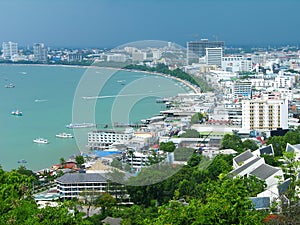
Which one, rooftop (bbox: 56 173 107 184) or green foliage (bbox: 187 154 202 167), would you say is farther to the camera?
green foliage (bbox: 187 154 202 167)

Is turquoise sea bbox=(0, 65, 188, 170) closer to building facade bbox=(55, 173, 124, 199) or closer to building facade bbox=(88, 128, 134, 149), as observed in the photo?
building facade bbox=(88, 128, 134, 149)

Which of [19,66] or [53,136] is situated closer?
[53,136]

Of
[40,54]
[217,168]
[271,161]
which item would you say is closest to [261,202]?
[217,168]

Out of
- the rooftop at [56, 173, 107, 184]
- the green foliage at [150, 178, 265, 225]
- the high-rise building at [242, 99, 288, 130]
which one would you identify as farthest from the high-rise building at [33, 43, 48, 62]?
the green foliage at [150, 178, 265, 225]

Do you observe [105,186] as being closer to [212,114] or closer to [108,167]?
[108,167]

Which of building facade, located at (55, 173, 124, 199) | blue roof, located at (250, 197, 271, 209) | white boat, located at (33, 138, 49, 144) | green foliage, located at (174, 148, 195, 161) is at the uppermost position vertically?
green foliage, located at (174, 148, 195, 161)

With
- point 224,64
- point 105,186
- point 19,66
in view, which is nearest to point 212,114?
point 105,186

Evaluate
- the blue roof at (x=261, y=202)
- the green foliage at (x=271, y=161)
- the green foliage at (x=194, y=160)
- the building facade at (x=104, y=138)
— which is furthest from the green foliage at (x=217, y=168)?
the building facade at (x=104, y=138)
